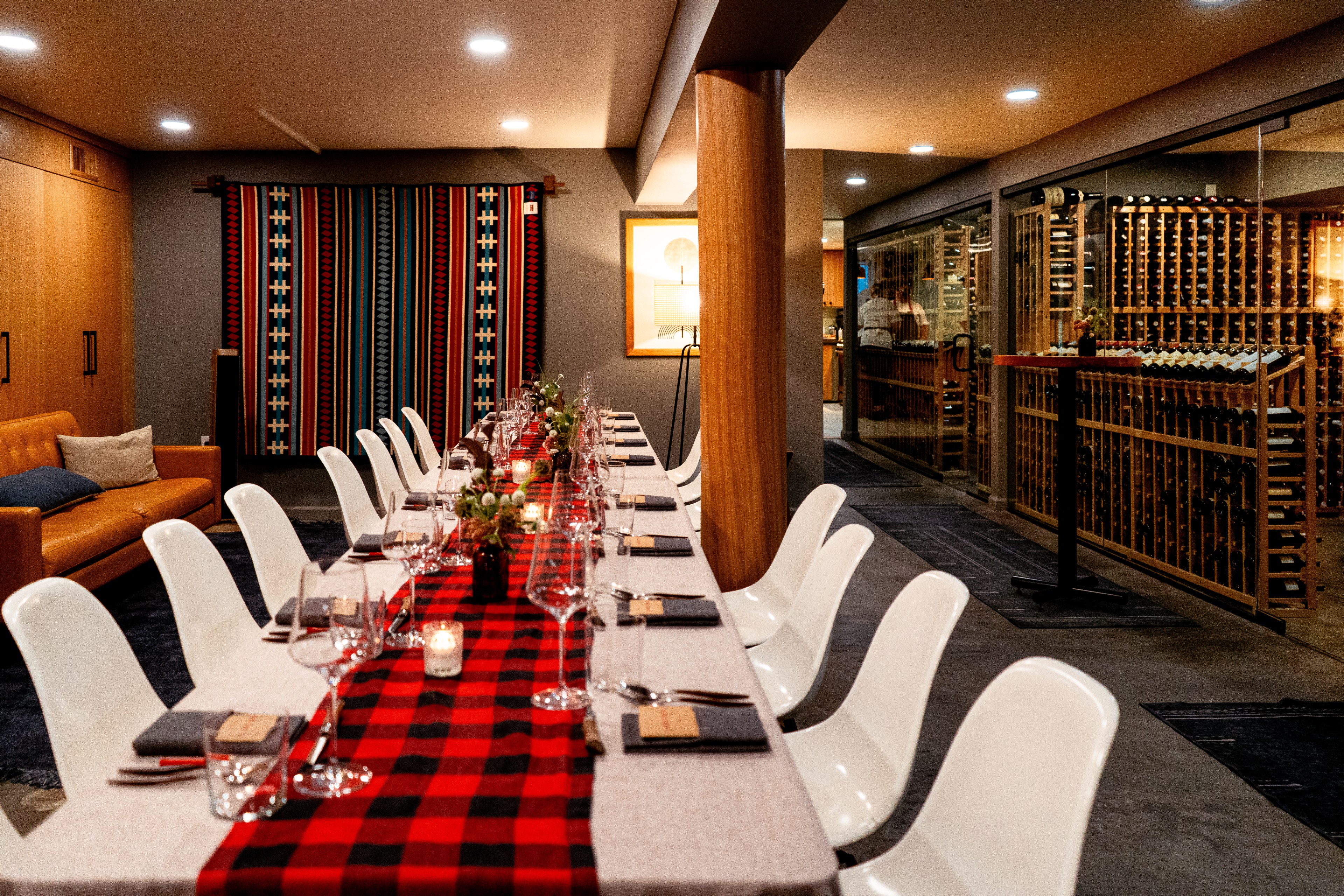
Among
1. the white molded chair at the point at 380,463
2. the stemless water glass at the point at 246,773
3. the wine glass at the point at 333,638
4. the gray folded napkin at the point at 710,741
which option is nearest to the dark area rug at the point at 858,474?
the white molded chair at the point at 380,463

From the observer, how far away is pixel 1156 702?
368 centimetres

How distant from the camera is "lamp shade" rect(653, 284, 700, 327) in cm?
725

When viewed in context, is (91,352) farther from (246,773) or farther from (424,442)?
(246,773)

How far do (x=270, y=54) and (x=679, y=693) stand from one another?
179 inches

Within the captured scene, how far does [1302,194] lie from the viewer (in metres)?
5.21

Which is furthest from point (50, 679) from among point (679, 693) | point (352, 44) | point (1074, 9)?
point (1074, 9)

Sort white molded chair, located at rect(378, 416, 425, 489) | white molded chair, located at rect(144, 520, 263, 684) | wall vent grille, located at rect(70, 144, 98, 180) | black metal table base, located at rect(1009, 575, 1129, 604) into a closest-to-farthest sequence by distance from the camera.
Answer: white molded chair, located at rect(144, 520, 263, 684) → black metal table base, located at rect(1009, 575, 1129, 604) → white molded chair, located at rect(378, 416, 425, 489) → wall vent grille, located at rect(70, 144, 98, 180)

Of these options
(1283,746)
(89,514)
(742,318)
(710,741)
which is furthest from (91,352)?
(1283,746)

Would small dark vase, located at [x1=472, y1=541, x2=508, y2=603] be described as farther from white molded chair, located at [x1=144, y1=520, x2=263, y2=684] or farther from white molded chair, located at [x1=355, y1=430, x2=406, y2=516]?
white molded chair, located at [x1=355, y1=430, x2=406, y2=516]

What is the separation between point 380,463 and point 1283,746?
3940 mm

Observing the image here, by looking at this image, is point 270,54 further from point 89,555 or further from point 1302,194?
point 1302,194

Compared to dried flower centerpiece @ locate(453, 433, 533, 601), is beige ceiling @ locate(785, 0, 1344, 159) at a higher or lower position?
higher

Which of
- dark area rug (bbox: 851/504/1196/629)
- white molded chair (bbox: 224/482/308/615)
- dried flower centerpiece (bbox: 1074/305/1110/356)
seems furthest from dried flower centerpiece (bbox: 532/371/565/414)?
dried flower centerpiece (bbox: 1074/305/1110/356)

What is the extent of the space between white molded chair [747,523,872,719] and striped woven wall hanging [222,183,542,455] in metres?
5.19
